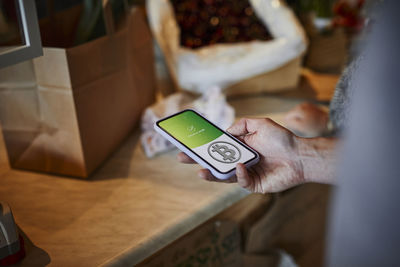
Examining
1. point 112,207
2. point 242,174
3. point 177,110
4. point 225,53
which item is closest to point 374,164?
point 242,174

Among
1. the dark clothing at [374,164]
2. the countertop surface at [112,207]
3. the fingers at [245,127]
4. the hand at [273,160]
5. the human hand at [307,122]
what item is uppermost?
the dark clothing at [374,164]

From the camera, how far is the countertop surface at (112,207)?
0.57 meters

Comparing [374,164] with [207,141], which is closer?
[374,164]

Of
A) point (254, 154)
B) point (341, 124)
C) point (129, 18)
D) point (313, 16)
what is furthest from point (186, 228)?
point (313, 16)

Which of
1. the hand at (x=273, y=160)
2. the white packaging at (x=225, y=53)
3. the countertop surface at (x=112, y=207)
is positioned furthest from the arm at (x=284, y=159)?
the white packaging at (x=225, y=53)

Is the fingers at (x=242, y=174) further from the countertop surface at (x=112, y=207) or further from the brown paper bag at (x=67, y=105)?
the brown paper bag at (x=67, y=105)

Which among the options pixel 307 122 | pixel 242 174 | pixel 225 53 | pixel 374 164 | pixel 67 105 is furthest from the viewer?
pixel 225 53

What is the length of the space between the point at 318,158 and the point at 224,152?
0.13 meters

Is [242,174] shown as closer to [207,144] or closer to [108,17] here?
[207,144]

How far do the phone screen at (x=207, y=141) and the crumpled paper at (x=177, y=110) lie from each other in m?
0.14

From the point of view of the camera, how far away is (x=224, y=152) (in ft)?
1.88

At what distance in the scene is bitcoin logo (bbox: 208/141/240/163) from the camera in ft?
1.85

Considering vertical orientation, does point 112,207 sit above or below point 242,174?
below

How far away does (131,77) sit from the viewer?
815 millimetres
